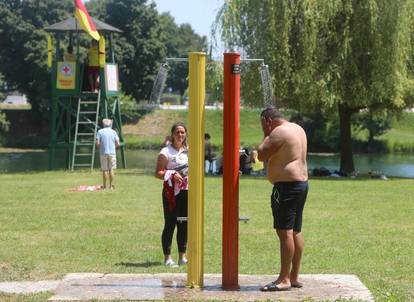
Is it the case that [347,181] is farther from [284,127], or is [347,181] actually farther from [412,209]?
[284,127]

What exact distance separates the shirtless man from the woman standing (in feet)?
6.00

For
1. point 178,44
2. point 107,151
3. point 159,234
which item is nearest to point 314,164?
point 107,151

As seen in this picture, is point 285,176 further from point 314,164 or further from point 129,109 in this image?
point 129,109

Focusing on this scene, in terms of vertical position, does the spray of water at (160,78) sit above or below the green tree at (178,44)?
below

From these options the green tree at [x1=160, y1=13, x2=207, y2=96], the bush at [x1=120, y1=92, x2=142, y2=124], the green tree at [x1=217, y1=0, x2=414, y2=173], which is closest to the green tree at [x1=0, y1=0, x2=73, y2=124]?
the bush at [x1=120, y1=92, x2=142, y2=124]

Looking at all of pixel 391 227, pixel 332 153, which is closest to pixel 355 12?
pixel 391 227

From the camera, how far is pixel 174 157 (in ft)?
30.0

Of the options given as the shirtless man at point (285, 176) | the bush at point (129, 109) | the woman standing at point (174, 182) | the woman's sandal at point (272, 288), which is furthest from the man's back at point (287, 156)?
the bush at point (129, 109)

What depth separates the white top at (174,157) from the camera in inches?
359

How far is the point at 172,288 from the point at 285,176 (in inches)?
58.9

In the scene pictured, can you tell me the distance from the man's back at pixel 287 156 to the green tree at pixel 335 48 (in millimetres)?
17626

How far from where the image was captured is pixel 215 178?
23328 millimetres

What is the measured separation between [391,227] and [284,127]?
18.8 feet

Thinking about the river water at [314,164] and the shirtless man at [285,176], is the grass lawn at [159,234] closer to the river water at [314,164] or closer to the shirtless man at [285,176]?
the shirtless man at [285,176]
